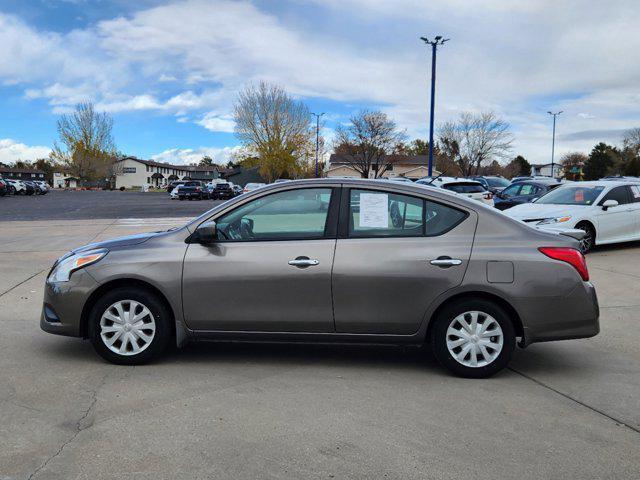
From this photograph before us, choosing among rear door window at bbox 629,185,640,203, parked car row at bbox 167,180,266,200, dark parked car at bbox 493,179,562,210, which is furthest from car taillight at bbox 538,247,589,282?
parked car row at bbox 167,180,266,200

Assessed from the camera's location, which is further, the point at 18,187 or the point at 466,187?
the point at 18,187

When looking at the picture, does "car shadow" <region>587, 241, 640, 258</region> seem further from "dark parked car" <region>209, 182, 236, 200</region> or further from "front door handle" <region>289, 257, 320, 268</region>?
"dark parked car" <region>209, 182, 236, 200</region>

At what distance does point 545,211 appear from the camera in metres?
12.1

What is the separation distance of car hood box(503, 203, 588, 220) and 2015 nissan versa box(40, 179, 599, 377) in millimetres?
7332

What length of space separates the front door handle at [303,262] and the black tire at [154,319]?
3.72 feet

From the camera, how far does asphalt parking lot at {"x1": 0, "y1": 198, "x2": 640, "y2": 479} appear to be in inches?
129

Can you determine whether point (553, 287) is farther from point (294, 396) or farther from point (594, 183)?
point (594, 183)

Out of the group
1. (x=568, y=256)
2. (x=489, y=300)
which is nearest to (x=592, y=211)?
(x=568, y=256)

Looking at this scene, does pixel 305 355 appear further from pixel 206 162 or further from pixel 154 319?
pixel 206 162

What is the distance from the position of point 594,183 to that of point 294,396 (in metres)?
10.7

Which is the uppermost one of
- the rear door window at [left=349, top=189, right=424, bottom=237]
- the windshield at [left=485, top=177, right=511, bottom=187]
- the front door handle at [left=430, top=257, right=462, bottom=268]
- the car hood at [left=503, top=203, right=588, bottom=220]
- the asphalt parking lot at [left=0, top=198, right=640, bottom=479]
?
the windshield at [left=485, top=177, right=511, bottom=187]

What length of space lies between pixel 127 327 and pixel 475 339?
9.19ft

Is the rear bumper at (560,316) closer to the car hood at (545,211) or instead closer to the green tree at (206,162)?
the car hood at (545,211)

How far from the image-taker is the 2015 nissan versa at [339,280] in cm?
467
